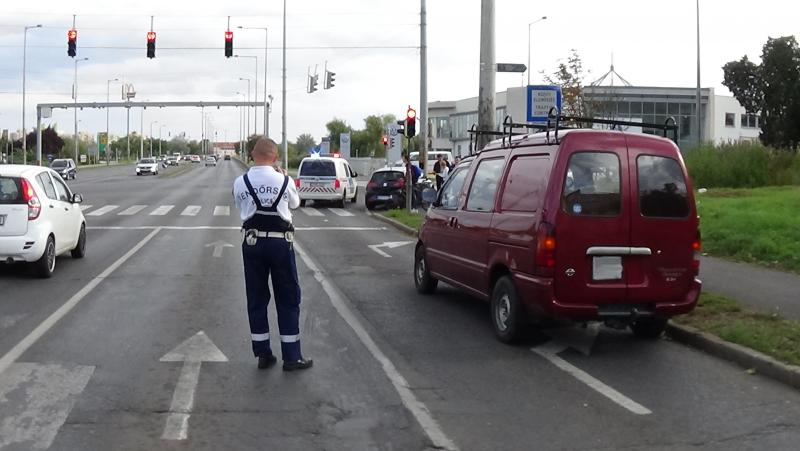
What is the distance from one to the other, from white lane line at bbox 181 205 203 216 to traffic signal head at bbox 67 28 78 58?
6.67 metres

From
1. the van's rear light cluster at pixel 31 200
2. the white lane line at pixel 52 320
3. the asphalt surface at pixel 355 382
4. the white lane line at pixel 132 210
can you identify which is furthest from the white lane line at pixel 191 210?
the asphalt surface at pixel 355 382

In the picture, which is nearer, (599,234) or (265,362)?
(265,362)

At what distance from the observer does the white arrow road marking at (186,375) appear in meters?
5.76

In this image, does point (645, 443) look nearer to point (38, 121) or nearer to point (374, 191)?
point (374, 191)

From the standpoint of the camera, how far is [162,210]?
94.2 ft

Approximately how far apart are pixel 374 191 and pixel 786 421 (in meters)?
23.8

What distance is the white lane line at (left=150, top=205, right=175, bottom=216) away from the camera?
2716 centimetres

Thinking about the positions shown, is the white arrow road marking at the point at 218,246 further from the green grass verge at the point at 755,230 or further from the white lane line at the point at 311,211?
the white lane line at the point at 311,211

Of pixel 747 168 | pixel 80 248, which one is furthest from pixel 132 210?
pixel 747 168

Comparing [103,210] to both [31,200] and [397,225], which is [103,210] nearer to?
[397,225]

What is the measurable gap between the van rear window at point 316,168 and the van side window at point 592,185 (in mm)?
23708

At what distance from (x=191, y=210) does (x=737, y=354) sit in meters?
23.2

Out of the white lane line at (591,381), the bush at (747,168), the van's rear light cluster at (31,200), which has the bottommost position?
the white lane line at (591,381)

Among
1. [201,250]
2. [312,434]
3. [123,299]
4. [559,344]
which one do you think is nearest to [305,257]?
[201,250]
